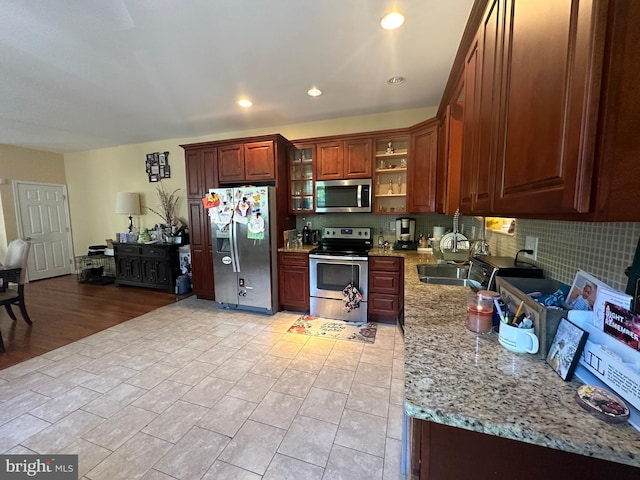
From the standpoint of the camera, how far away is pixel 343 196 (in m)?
3.37

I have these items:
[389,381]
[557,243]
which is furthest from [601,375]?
[389,381]

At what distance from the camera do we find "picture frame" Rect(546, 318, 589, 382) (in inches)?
27.6

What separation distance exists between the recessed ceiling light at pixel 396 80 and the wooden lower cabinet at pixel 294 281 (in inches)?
84.0

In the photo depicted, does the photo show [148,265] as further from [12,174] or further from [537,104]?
[537,104]

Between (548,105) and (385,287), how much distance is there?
2.55m

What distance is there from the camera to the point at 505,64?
3.05 ft

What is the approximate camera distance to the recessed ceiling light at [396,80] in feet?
8.26

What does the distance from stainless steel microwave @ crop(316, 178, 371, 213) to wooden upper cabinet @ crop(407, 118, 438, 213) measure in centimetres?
53

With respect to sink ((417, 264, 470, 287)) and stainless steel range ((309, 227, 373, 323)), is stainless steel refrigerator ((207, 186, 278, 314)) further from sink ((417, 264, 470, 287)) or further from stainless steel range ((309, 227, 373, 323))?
sink ((417, 264, 470, 287))

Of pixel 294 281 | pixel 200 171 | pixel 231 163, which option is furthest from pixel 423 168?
pixel 200 171

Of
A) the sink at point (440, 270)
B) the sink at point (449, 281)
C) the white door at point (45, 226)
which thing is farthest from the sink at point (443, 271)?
the white door at point (45, 226)

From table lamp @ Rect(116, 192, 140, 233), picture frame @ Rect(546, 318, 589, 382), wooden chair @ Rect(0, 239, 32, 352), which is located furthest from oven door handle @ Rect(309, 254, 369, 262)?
table lamp @ Rect(116, 192, 140, 233)

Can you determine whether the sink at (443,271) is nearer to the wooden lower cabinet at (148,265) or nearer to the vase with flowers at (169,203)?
the wooden lower cabinet at (148,265)

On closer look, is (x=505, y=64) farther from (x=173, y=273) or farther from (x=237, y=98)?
(x=173, y=273)
